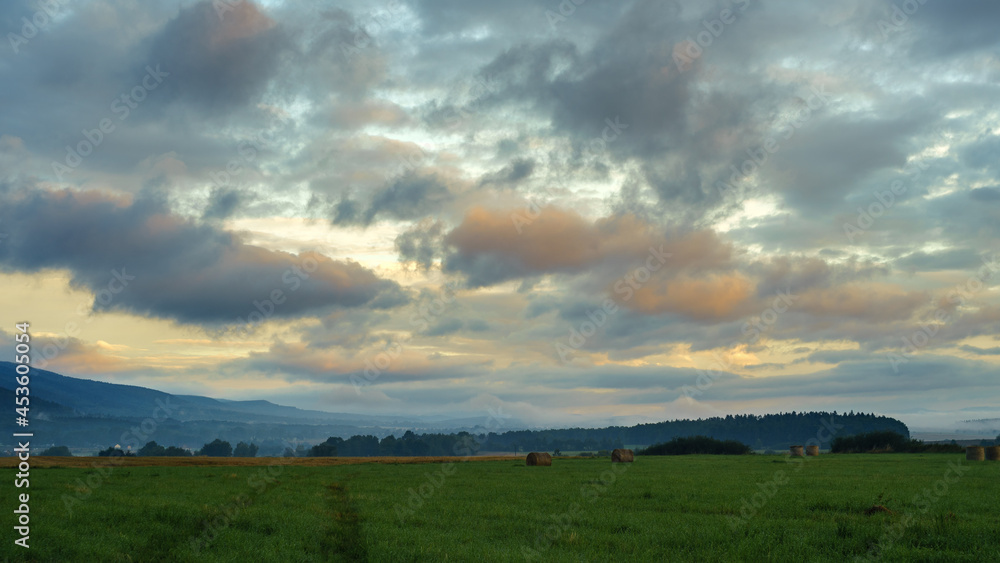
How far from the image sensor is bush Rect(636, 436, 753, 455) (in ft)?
419

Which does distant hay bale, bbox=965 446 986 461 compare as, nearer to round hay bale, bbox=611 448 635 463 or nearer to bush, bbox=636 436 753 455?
round hay bale, bbox=611 448 635 463

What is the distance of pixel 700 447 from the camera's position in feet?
436

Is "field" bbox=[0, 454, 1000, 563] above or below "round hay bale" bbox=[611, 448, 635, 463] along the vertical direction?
above

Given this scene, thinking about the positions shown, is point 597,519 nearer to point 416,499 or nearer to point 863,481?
point 416,499

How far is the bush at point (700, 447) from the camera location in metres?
128

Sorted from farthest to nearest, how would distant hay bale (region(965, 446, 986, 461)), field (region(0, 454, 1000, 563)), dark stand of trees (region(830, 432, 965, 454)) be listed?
dark stand of trees (region(830, 432, 965, 454)) < distant hay bale (region(965, 446, 986, 461)) < field (region(0, 454, 1000, 563))

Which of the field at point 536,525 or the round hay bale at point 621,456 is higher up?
the field at point 536,525

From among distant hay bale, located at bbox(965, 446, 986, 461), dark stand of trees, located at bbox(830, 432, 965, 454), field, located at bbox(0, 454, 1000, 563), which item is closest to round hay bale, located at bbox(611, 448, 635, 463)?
distant hay bale, located at bbox(965, 446, 986, 461)

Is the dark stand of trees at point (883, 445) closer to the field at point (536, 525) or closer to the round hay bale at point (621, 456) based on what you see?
the round hay bale at point (621, 456)

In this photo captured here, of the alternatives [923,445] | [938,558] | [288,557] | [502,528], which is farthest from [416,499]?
[923,445]

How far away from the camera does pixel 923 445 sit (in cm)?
9844

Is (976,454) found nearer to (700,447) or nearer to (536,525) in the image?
(536,525)

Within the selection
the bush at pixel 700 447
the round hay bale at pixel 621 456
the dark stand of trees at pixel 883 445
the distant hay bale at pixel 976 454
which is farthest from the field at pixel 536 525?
the bush at pixel 700 447

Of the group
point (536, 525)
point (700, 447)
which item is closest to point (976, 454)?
point (536, 525)
